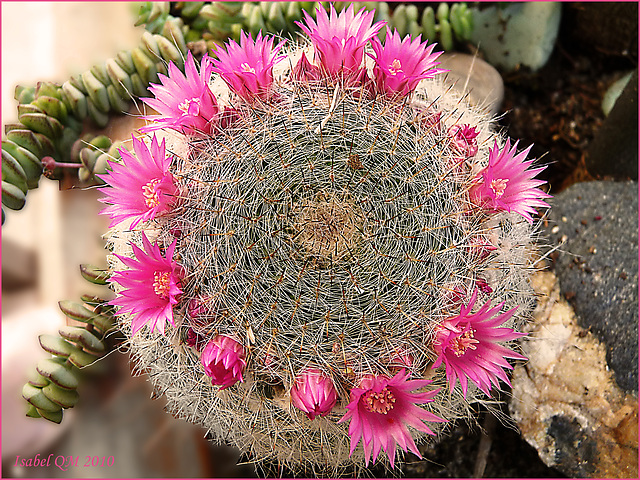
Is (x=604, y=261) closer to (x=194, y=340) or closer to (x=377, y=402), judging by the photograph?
(x=377, y=402)

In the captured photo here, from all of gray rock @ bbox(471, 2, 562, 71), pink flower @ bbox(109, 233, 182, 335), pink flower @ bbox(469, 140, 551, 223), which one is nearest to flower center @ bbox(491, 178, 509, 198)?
pink flower @ bbox(469, 140, 551, 223)

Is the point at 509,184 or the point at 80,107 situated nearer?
the point at 509,184

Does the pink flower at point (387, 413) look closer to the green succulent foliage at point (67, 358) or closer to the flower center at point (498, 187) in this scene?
the flower center at point (498, 187)

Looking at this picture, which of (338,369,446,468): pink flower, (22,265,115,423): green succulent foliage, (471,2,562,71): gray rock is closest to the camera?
(338,369,446,468): pink flower

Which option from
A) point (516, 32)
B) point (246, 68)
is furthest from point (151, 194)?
point (516, 32)

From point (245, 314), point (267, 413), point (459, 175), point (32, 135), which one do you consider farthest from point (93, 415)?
point (459, 175)

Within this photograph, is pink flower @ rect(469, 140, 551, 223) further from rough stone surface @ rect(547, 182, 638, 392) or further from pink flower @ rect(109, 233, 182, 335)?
pink flower @ rect(109, 233, 182, 335)

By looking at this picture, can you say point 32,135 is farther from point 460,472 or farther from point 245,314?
point 460,472
